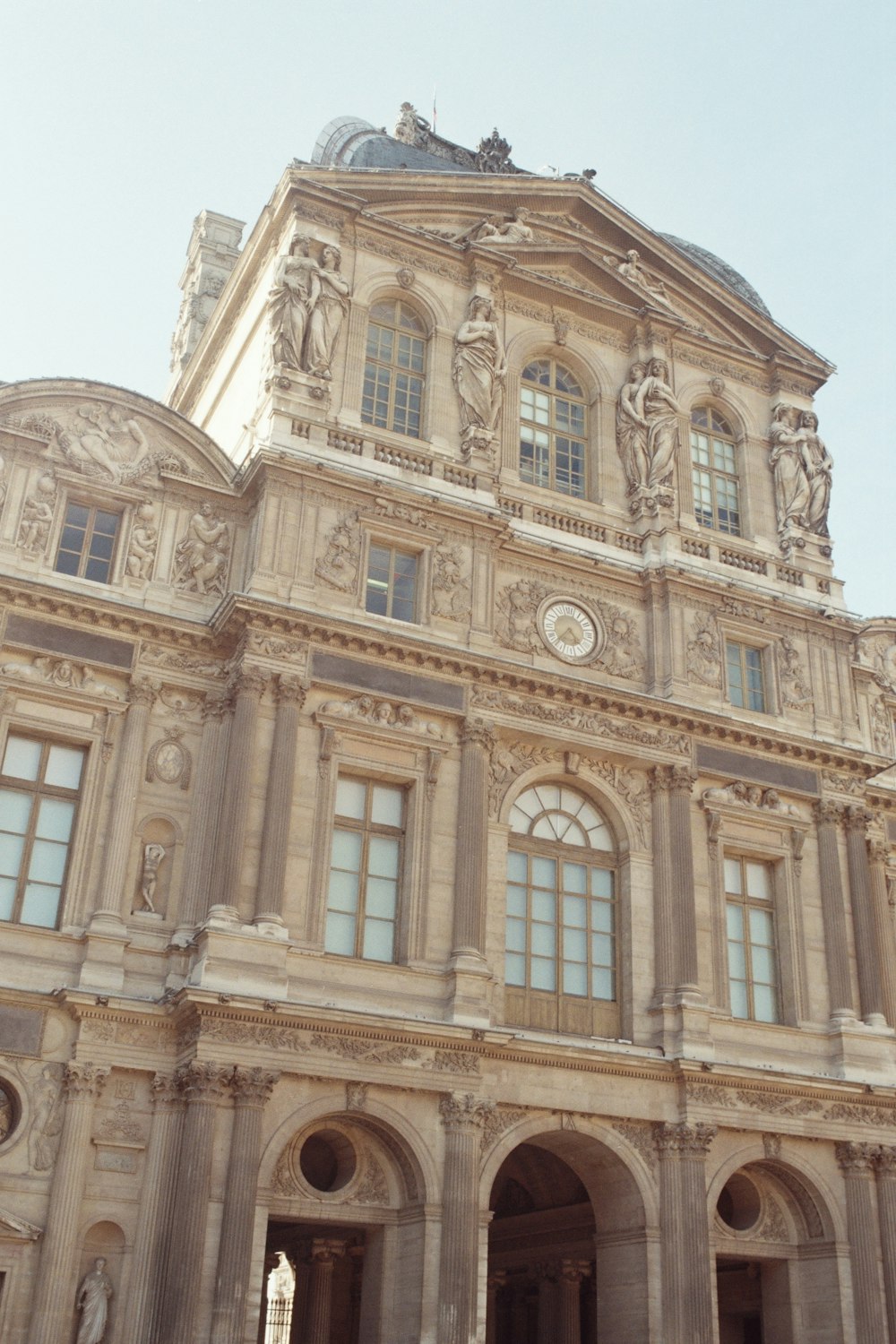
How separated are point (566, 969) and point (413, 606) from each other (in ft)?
20.9

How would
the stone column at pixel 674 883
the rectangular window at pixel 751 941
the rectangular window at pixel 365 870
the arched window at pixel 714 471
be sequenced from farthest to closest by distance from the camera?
the arched window at pixel 714 471 < the rectangular window at pixel 751 941 < the stone column at pixel 674 883 < the rectangular window at pixel 365 870

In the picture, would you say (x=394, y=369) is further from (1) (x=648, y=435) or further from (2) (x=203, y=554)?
(2) (x=203, y=554)

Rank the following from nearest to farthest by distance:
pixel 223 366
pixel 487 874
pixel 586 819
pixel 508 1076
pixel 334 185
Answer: pixel 508 1076 → pixel 487 874 → pixel 586 819 → pixel 334 185 → pixel 223 366

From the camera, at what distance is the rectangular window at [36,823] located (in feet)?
66.5

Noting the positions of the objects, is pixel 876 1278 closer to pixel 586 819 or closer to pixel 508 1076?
pixel 508 1076

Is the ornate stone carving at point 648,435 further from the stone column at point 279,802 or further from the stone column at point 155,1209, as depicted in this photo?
the stone column at point 155,1209

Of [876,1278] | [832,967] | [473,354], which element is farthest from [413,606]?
[876,1278]

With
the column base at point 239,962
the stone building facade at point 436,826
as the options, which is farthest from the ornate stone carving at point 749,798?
the column base at point 239,962

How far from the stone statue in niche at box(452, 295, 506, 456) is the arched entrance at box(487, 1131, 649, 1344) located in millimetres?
12084

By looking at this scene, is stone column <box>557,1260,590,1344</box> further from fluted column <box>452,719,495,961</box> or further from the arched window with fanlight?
fluted column <box>452,719,495,961</box>

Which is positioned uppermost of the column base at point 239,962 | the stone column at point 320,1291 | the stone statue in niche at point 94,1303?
the column base at point 239,962

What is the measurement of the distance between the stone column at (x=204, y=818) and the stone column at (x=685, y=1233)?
773 centimetres

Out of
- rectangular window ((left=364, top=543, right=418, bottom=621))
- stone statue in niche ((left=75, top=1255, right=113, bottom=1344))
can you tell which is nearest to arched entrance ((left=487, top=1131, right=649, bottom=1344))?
stone statue in niche ((left=75, top=1255, right=113, bottom=1344))

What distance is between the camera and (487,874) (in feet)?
74.1
